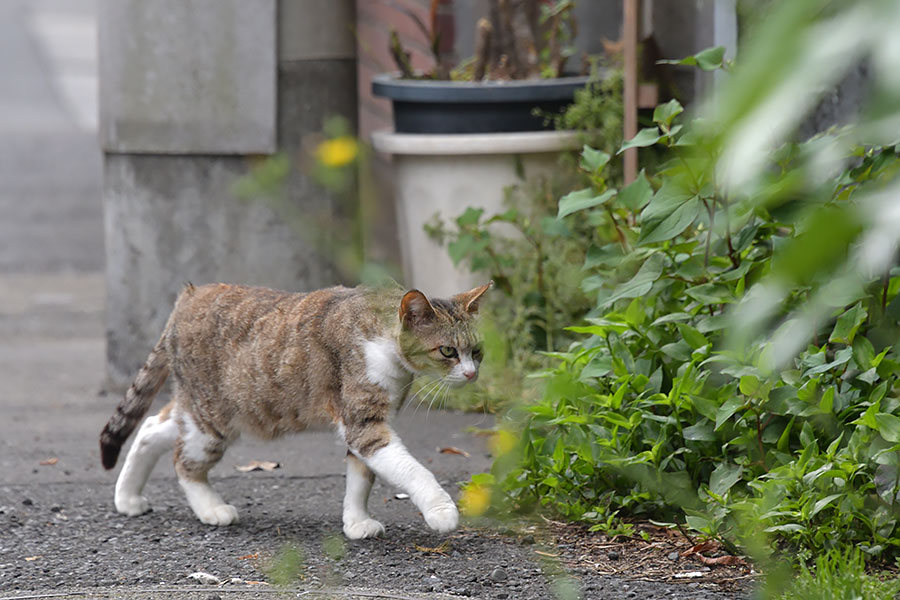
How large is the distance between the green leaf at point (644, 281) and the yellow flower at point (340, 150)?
205cm

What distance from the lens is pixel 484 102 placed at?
495 cm

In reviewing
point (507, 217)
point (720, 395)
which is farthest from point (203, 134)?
point (720, 395)

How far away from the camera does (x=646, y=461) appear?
116 inches

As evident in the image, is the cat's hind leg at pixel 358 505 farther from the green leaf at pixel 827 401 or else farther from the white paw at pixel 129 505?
the green leaf at pixel 827 401

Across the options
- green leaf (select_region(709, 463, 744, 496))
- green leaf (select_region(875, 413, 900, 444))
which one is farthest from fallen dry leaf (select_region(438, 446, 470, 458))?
green leaf (select_region(875, 413, 900, 444))

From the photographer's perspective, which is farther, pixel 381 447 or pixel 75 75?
pixel 75 75

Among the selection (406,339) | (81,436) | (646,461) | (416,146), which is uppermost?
(416,146)

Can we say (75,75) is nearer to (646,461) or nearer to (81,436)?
(81,436)

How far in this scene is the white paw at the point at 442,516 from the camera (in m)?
2.81

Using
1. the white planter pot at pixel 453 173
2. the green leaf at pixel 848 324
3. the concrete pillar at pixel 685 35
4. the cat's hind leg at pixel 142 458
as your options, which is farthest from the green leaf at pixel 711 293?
the white planter pot at pixel 453 173

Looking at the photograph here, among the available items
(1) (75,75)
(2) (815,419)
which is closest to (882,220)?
(2) (815,419)

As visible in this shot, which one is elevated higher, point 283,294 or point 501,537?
point 283,294

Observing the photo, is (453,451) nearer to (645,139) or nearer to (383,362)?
(383,362)

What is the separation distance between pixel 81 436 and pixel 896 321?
10.3 feet
